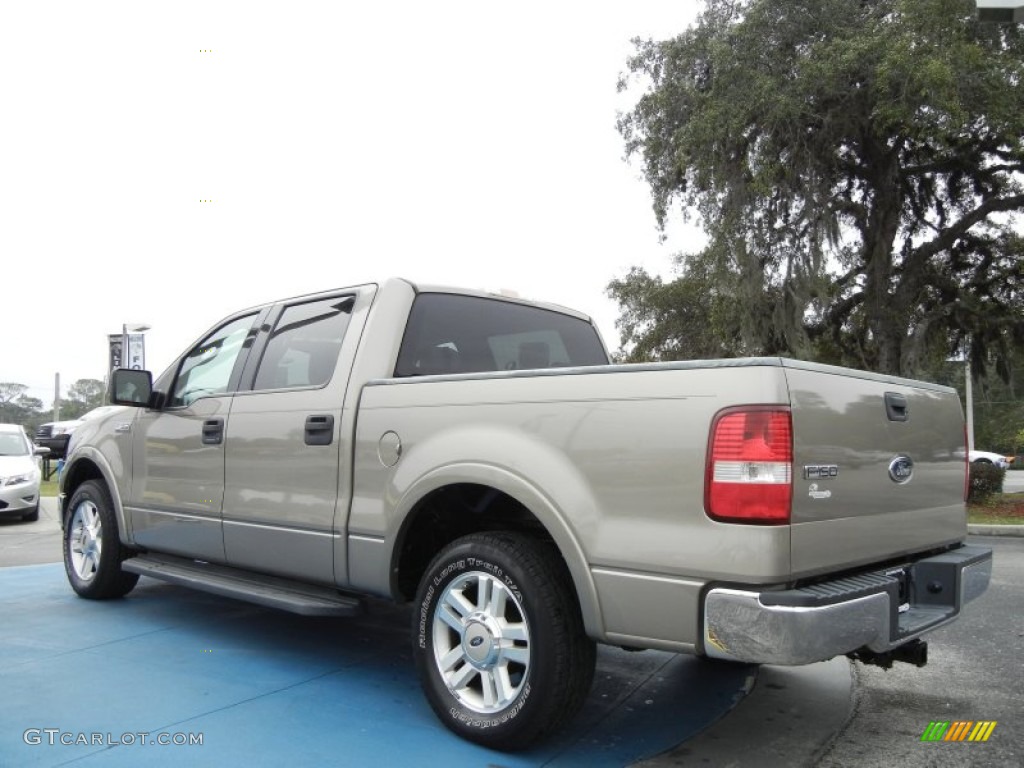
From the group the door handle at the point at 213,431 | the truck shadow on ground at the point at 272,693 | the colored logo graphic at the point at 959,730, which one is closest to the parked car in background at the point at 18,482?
the truck shadow on ground at the point at 272,693

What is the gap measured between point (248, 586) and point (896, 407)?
3166 mm

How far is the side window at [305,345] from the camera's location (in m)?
4.20

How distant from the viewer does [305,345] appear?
14.4ft

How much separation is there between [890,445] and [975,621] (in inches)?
128

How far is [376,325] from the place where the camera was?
13.2 ft

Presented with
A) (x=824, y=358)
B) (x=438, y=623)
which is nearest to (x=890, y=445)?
(x=438, y=623)

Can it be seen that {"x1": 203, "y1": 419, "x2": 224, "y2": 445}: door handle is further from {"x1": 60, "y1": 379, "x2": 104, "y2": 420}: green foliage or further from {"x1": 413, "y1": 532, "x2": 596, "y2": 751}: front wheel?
{"x1": 60, "y1": 379, "x2": 104, "y2": 420}: green foliage

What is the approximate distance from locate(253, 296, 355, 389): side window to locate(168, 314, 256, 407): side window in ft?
1.14

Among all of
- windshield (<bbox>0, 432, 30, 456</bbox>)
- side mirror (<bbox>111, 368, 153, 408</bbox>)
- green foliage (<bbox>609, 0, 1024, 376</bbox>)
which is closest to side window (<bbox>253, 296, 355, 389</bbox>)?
side mirror (<bbox>111, 368, 153, 408</bbox>)

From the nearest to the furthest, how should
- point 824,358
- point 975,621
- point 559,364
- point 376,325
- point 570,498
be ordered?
point 570,498 < point 376,325 < point 559,364 < point 975,621 < point 824,358

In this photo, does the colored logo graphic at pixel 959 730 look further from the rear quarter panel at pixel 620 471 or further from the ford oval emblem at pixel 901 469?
the rear quarter panel at pixel 620 471

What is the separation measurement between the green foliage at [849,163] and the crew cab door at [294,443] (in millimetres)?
11802

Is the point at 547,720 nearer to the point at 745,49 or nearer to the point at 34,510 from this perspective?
the point at 34,510

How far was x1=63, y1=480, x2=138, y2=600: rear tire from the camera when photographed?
5.45 m
